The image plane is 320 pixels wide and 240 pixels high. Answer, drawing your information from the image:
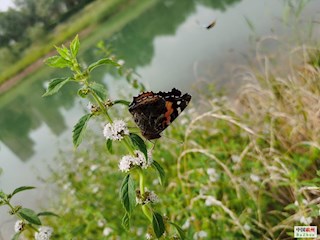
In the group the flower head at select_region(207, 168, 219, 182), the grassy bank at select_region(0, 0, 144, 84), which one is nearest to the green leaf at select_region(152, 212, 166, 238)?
the flower head at select_region(207, 168, 219, 182)

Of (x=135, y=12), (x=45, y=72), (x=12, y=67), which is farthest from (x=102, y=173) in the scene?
(x=12, y=67)

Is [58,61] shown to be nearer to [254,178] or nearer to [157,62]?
[254,178]

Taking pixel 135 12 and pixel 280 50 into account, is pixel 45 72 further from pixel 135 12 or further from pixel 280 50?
pixel 280 50

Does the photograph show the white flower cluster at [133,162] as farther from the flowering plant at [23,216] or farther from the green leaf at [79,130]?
the flowering plant at [23,216]

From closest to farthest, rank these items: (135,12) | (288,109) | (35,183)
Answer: (288,109) → (35,183) → (135,12)

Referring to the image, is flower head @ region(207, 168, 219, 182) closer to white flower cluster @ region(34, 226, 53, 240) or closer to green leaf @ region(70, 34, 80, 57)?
white flower cluster @ region(34, 226, 53, 240)

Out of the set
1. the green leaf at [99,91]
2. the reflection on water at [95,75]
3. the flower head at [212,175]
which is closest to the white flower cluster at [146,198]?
the green leaf at [99,91]
